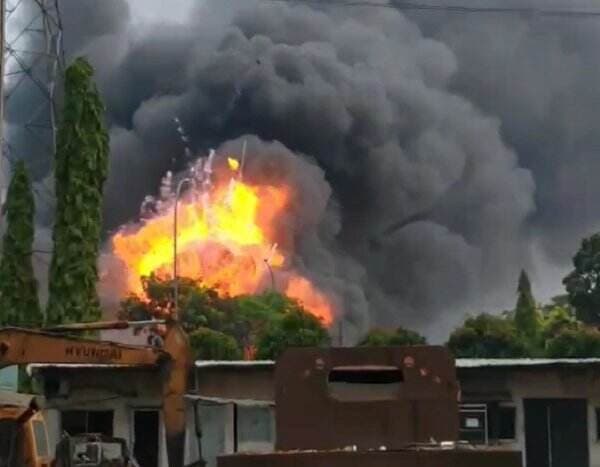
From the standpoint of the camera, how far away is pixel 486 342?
256 feet

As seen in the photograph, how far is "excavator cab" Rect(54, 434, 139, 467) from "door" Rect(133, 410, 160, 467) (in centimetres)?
502

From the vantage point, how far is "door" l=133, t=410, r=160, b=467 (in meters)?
29.6

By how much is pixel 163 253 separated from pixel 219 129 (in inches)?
751

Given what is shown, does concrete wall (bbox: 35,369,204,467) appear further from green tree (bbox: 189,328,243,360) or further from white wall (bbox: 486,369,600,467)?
green tree (bbox: 189,328,243,360)

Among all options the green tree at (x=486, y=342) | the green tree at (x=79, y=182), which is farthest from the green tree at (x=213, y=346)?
the green tree at (x=79, y=182)

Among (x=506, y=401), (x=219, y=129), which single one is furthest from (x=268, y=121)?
(x=506, y=401)

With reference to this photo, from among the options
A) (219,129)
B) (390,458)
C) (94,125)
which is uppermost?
(219,129)

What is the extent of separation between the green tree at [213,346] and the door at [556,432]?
46.9m

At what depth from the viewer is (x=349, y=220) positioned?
15438 cm

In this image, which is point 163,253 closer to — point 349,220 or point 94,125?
point 349,220

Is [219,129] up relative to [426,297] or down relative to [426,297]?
up

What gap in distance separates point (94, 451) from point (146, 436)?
6078 mm

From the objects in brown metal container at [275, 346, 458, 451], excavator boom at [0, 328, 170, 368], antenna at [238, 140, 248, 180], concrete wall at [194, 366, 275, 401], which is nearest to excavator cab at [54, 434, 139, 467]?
concrete wall at [194, 366, 275, 401]

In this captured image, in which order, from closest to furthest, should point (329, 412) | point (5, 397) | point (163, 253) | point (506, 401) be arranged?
point (329, 412) → point (5, 397) → point (506, 401) → point (163, 253)
